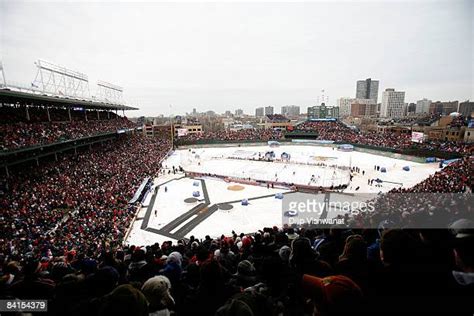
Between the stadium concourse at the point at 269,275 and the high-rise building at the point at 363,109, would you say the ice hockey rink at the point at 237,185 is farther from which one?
the high-rise building at the point at 363,109

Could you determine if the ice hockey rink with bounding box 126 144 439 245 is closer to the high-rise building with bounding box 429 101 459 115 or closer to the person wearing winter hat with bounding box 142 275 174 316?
the person wearing winter hat with bounding box 142 275 174 316

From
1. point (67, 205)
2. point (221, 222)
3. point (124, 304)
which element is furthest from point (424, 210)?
point (67, 205)

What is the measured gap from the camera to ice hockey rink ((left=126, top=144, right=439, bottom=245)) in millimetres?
20094

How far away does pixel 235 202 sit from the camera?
85.0ft

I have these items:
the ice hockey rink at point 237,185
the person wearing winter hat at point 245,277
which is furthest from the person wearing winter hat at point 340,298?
the ice hockey rink at point 237,185

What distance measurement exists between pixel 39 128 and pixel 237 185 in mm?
24410

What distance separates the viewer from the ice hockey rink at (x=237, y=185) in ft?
65.9

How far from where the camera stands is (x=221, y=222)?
20781 millimetres

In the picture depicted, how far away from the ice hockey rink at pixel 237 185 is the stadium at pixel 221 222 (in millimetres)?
227

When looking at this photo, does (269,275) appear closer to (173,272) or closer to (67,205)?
(173,272)

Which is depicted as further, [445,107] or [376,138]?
[445,107]

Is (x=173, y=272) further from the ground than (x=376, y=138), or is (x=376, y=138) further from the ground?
(x=173, y=272)

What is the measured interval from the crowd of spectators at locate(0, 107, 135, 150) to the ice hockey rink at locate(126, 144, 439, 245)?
12.3 m

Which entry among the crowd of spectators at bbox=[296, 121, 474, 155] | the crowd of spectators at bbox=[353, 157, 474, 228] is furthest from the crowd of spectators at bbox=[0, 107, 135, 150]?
the crowd of spectators at bbox=[296, 121, 474, 155]
